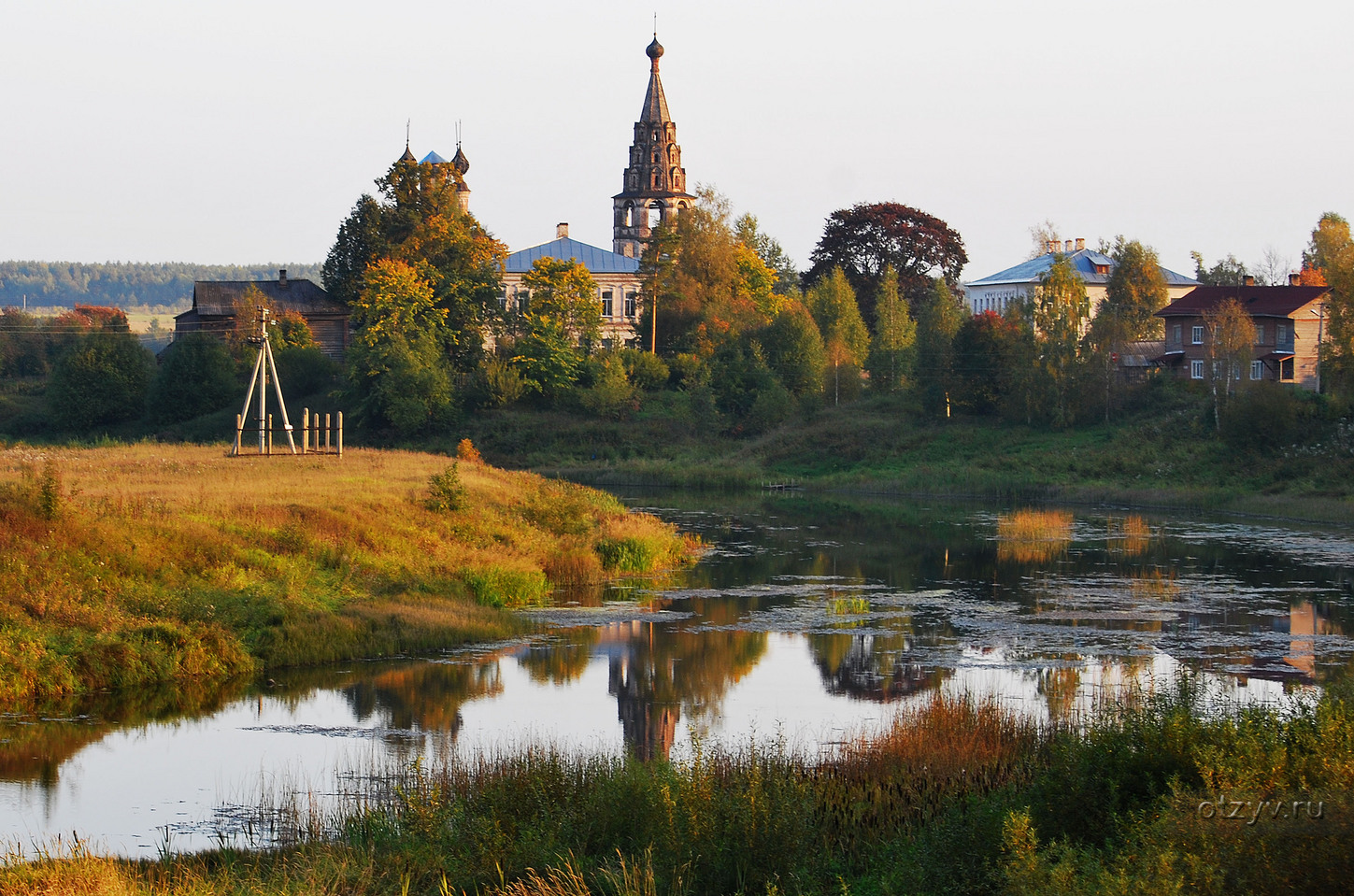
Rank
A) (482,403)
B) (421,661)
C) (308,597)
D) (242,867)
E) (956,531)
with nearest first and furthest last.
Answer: (242,867) < (421,661) < (308,597) < (956,531) < (482,403)

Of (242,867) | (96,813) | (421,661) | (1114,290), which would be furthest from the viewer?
(1114,290)

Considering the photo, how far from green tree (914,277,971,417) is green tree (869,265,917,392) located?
9.22 feet

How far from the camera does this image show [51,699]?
17.9 meters

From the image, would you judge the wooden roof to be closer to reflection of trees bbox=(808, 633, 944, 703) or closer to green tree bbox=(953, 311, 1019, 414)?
green tree bbox=(953, 311, 1019, 414)

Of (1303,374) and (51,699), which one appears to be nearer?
(51,699)

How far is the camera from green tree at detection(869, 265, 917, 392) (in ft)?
251

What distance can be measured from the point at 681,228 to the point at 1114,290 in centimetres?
2510

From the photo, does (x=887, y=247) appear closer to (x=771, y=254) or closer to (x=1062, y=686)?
(x=771, y=254)

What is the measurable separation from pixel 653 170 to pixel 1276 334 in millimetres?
46321

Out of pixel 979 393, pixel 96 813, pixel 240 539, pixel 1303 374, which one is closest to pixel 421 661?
pixel 240 539

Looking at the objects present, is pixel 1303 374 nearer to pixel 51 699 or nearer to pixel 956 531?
pixel 956 531

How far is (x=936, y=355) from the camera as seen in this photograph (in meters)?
68.6

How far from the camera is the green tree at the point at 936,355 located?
68.0 m

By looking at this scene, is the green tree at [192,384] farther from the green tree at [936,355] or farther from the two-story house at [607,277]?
the green tree at [936,355]
